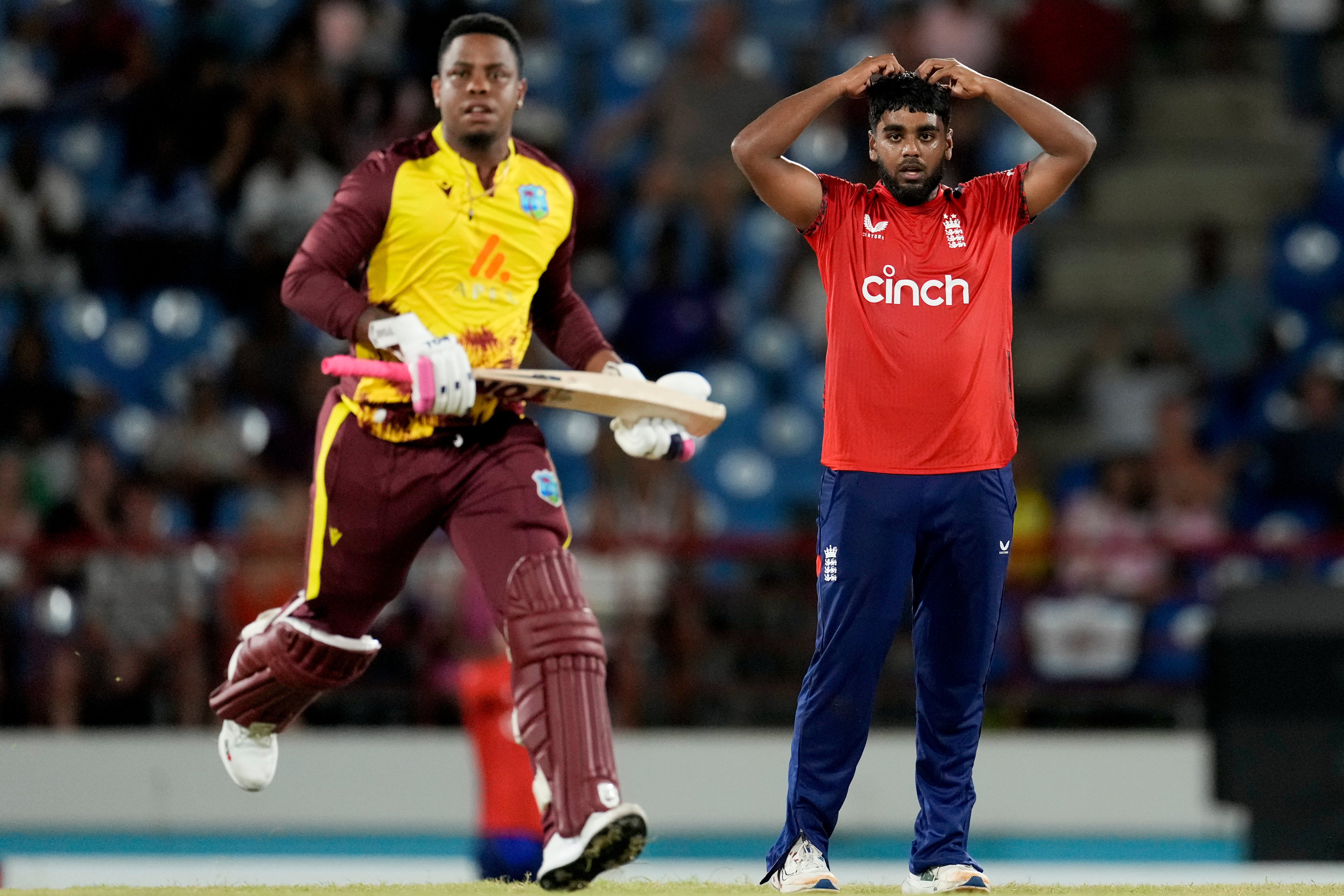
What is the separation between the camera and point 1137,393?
10.9 meters

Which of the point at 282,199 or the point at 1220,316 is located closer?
the point at 1220,316

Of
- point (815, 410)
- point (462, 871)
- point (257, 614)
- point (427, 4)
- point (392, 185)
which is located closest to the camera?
point (392, 185)

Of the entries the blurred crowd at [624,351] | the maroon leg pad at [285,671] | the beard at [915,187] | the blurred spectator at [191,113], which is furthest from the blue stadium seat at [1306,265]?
the maroon leg pad at [285,671]

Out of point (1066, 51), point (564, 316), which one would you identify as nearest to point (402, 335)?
point (564, 316)

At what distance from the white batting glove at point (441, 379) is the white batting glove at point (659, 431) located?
517 mm

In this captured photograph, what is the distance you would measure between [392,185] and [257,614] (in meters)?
4.81

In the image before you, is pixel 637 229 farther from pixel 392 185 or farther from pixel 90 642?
pixel 392 185

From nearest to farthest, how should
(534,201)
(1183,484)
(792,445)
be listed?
(534,201)
(1183,484)
(792,445)

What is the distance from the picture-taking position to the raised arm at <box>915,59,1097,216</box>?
5012 mm

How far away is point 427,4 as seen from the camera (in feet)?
41.2

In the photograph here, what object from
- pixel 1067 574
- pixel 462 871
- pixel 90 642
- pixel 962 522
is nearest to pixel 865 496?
pixel 962 522

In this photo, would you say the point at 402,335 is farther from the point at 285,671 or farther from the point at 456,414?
the point at 285,671

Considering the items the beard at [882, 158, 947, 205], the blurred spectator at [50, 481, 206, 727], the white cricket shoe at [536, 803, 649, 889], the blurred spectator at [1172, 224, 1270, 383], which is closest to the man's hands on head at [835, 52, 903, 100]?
the beard at [882, 158, 947, 205]

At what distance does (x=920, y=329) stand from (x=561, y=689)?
1.39m
